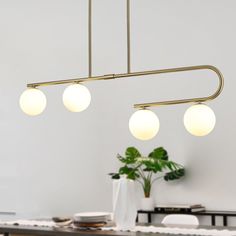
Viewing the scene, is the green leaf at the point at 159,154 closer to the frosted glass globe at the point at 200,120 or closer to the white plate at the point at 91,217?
the white plate at the point at 91,217

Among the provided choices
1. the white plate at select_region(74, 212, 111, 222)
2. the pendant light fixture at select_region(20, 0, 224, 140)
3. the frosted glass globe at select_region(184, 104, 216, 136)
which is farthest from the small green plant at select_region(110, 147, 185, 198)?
the frosted glass globe at select_region(184, 104, 216, 136)

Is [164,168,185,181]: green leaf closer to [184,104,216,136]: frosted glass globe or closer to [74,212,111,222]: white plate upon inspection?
[74,212,111,222]: white plate

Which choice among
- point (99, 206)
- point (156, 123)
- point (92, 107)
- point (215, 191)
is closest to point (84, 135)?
point (92, 107)

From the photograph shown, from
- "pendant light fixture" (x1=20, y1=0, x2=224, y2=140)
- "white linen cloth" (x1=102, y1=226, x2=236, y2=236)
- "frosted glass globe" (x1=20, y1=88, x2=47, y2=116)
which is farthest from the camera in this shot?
"frosted glass globe" (x1=20, y1=88, x2=47, y2=116)

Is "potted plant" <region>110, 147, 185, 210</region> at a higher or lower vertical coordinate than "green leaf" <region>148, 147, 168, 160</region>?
lower

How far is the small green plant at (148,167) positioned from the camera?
19.8 ft

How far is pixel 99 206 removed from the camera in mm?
6691

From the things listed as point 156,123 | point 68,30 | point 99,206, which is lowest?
point 99,206

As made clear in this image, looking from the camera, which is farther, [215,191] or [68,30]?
[68,30]

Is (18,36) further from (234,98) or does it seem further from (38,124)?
(234,98)

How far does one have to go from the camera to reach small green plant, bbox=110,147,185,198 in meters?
6.03

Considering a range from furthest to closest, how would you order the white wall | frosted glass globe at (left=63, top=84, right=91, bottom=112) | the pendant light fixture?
1. the white wall
2. frosted glass globe at (left=63, top=84, right=91, bottom=112)
3. the pendant light fixture

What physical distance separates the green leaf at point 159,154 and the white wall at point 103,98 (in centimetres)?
11

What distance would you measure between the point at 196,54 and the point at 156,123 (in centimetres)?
244
